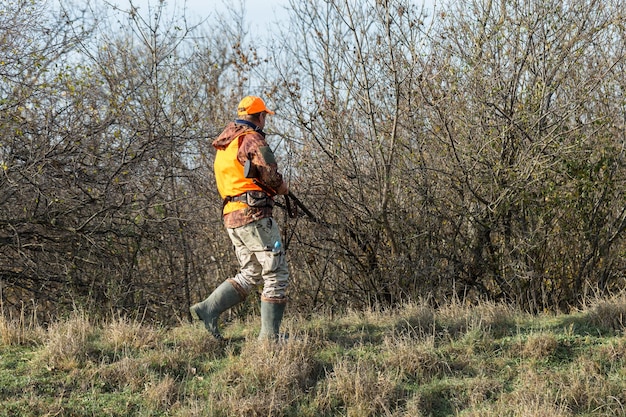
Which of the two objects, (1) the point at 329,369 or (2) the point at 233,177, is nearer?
(1) the point at 329,369

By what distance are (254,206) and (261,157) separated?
0.36 meters

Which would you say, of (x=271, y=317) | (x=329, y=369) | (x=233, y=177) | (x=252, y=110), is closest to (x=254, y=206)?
(x=233, y=177)

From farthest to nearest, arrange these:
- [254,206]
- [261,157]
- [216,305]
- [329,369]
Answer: [216,305] → [254,206] → [261,157] → [329,369]

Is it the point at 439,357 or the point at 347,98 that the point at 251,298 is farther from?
the point at 439,357

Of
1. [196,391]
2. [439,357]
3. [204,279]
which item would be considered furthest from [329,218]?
[196,391]

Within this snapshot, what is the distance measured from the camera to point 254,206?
4.96 m

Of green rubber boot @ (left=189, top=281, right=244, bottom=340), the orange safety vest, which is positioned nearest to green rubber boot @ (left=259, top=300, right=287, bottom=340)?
green rubber boot @ (left=189, top=281, right=244, bottom=340)

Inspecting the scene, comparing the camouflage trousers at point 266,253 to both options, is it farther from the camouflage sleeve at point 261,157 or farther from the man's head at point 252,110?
the man's head at point 252,110

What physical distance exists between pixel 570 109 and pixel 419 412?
14.4 feet

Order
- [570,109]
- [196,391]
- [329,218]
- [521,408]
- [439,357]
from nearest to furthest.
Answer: [521,408] → [196,391] → [439,357] → [570,109] → [329,218]

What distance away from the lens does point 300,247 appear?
8.07 meters

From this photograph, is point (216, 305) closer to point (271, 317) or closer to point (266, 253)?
point (271, 317)

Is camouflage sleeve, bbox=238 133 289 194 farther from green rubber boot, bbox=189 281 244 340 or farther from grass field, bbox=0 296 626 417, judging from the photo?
grass field, bbox=0 296 626 417

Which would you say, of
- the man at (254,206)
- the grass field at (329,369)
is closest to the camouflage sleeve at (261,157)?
the man at (254,206)
